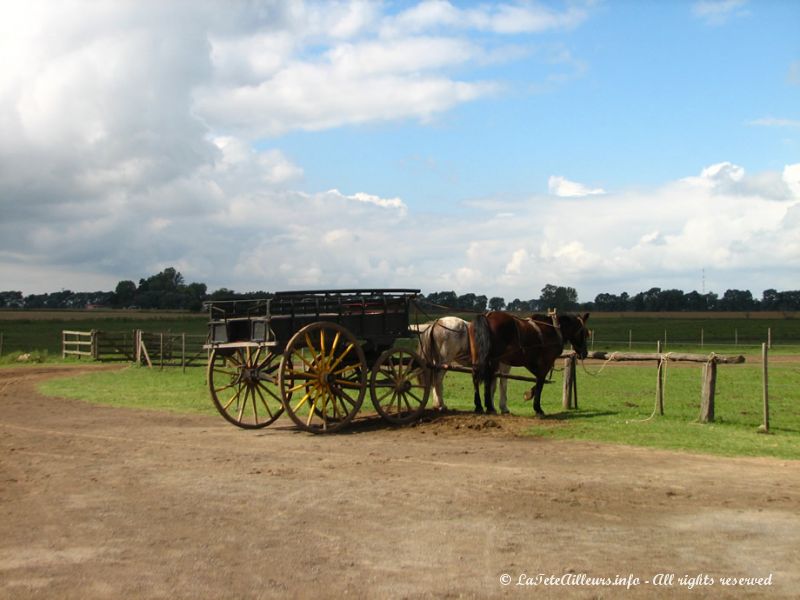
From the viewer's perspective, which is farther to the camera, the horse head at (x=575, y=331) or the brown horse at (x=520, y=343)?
the horse head at (x=575, y=331)

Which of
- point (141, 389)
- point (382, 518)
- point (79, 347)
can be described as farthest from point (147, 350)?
point (382, 518)

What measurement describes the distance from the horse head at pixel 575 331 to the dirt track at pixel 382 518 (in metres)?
4.29

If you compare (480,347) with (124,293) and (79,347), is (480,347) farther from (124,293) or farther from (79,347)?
(124,293)

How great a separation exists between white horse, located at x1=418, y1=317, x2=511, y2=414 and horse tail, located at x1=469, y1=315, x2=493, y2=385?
54cm

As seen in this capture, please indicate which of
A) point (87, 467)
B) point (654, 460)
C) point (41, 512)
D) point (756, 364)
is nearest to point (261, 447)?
point (87, 467)

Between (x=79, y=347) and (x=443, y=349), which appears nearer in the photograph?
(x=443, y=349)

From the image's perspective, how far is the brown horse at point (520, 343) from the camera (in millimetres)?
15227

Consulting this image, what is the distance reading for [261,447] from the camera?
12.5m

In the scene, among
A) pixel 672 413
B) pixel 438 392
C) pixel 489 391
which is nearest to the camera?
pixel 489 391

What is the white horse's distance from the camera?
1582cm

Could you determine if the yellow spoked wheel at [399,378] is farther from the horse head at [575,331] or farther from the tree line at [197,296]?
the tree line at [197,296]

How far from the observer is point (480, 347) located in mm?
15211

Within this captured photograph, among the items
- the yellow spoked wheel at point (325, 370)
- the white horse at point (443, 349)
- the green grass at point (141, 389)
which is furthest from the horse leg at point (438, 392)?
the green grass at point (141, 389)

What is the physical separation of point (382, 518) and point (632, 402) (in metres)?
12.4
